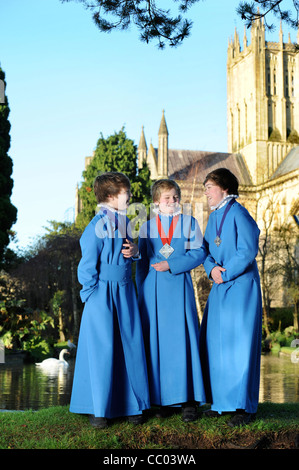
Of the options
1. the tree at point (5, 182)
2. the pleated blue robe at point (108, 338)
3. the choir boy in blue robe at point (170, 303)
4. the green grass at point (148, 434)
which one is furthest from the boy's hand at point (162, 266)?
the tree at point (5, 182)

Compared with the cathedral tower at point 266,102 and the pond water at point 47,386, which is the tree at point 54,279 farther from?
the cathedral tower at point 266,102

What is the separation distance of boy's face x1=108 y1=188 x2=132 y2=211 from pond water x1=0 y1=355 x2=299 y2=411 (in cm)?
349

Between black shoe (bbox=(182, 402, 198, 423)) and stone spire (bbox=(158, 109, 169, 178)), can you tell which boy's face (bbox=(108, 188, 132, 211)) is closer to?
black shoe (bbox=(182, 402, 198, 423))

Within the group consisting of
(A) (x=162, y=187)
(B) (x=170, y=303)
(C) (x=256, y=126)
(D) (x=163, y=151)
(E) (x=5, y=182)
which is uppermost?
(C) (x=256, y=126)

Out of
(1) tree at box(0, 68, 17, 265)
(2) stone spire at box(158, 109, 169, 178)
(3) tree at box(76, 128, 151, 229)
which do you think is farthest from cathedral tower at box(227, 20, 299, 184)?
(1) tree at box(0, 68, 17, 265)

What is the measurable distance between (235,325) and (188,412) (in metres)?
0.79

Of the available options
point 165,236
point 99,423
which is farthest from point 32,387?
point 165,236

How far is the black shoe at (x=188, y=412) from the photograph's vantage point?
15.6 ft

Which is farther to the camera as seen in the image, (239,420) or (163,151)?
(163,151)

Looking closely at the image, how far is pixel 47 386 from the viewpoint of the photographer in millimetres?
10125

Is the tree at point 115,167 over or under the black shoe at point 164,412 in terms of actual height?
over

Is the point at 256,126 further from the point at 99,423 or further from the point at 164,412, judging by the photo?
the point at 99,423

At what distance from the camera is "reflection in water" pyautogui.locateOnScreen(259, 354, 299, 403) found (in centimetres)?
902

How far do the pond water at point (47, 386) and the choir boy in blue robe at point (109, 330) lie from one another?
3.01m
